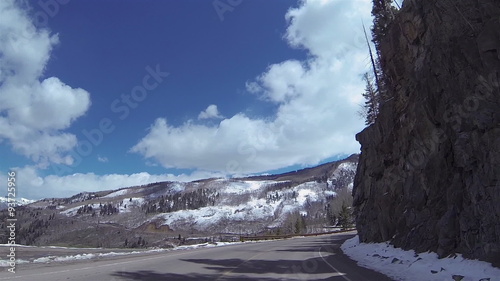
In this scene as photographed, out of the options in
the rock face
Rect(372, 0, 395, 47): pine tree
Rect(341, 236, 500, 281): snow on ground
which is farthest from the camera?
Rect(372, 0, 395, 47): pine tree

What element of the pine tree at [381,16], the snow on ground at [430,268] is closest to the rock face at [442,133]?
the snow on ground at [430,268]

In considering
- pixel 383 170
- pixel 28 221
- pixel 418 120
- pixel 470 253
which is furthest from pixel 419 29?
pixel 28 221

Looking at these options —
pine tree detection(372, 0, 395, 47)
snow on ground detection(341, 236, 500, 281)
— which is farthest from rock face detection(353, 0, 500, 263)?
pine tree detection(372, 0, 395, 47)

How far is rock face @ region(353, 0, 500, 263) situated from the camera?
14.5m

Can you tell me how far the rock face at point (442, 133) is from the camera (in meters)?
14.5

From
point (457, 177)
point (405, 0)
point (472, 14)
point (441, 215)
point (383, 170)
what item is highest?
point (405, 0)

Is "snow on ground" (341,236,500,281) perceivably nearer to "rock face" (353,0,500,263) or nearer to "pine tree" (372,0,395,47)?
"rock face" (353,0,500,263)

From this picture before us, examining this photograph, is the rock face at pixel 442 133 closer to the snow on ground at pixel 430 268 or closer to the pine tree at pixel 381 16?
the snow on ground at pixel 430 268

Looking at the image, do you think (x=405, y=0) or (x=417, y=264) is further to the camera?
(x=405, y=0)

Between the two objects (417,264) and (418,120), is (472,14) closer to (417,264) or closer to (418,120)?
(418,120)

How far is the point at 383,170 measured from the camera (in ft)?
101

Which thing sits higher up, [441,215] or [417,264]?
[441,215]

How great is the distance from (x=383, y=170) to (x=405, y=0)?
12795mm

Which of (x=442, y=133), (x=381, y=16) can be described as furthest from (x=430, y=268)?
(x=381, y=16)
